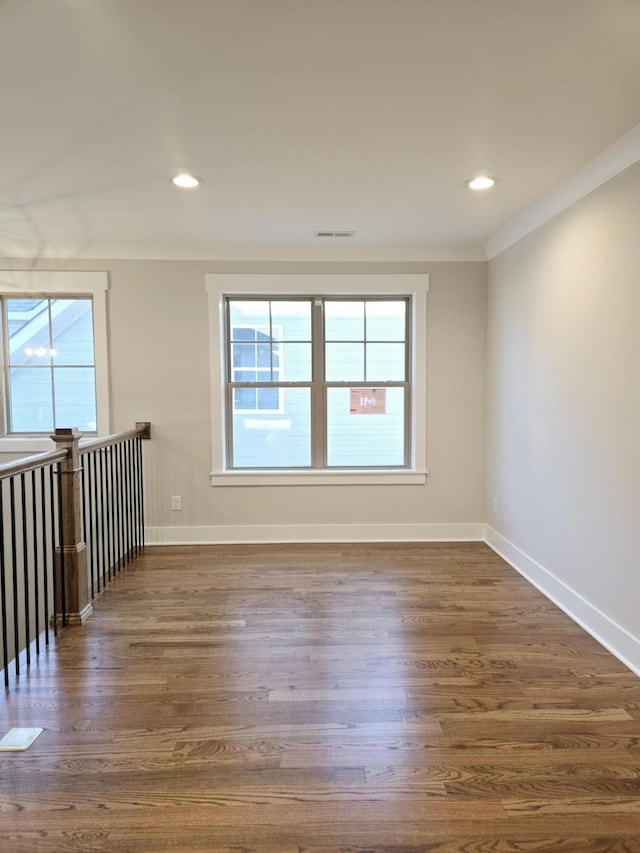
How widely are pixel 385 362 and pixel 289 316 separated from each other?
91 cm

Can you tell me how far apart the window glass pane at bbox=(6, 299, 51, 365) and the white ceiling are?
2.76 ft

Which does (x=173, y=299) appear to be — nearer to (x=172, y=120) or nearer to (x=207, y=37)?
(x=172, y=120)

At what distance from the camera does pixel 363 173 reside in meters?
2.54

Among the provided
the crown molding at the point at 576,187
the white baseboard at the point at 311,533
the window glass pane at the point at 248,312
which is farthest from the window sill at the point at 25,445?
the crown molding at the point at 576,187

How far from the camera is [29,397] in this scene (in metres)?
3.96

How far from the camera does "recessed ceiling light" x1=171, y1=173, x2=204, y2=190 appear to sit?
2561 mm

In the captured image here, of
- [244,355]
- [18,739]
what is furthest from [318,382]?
[18,739]

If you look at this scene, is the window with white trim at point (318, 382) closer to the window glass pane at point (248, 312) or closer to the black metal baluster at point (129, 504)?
the window glass pane at point (248, 312)

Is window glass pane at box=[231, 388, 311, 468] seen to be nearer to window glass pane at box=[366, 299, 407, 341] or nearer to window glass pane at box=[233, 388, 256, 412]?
window glass pane at box=[233, 388, 256, 412]

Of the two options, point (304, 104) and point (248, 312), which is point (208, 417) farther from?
point (304, 104)

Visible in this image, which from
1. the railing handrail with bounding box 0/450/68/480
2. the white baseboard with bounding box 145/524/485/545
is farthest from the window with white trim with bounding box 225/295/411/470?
the railing handrail with bounding box 0/450/68/480

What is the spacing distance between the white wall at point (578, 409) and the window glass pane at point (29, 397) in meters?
3.67

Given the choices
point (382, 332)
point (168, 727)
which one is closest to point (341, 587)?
point (168, 727)

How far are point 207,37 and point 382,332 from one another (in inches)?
110
